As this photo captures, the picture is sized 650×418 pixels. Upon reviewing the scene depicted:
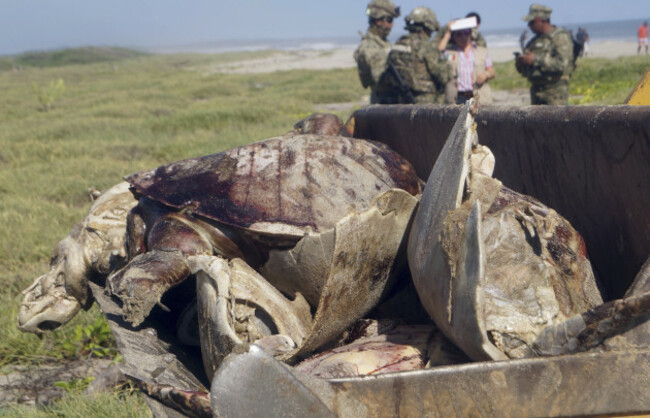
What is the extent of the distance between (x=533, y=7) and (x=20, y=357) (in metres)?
6.37

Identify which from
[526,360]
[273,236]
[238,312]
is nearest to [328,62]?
[273,236]

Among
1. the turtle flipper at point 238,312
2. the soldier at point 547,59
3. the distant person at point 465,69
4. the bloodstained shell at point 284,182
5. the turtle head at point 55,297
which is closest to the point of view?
the turtle flipper at point 238,312

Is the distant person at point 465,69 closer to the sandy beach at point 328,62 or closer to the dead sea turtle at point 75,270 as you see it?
the dead sea turtle at point 75,270

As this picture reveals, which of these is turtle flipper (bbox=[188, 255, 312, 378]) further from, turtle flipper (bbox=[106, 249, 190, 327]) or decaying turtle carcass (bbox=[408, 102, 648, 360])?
decaying turtle carcass (bbox=[408, 102, 648, 360])

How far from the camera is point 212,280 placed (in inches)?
70.6

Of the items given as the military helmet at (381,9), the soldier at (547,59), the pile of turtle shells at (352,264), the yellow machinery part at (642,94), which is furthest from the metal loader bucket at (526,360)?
the soldier at (547,59)

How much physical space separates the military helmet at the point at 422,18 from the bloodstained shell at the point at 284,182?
502cm

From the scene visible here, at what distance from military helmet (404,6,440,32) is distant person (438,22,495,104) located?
0.89 ft

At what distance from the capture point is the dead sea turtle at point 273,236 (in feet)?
5.80

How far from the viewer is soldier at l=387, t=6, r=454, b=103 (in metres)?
6.92

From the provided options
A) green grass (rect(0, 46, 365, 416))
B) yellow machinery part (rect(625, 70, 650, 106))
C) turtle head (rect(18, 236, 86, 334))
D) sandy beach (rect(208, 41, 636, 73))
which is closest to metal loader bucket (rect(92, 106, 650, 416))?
turtle head (rect(18, 236, 86, 334))

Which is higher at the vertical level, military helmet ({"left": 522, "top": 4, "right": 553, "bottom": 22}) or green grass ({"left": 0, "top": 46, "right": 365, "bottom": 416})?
military helmet ({"left": 522, "top": 4, "right": 553, "bottom": 22})

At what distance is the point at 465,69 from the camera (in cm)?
721

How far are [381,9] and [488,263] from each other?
20.5ft
